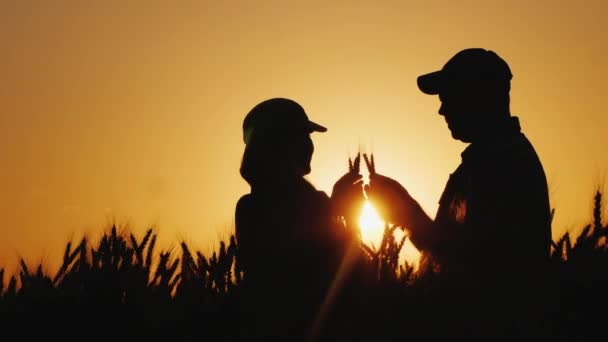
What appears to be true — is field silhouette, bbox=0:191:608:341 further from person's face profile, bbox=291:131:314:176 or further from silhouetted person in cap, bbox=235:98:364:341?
person's face profile, bbox=291:131:314:176

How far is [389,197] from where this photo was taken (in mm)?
2570

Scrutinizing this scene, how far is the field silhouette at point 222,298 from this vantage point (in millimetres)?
1543

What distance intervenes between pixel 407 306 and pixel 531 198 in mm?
843

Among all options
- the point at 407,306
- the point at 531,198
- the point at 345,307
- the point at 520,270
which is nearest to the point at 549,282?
the point at 520,270

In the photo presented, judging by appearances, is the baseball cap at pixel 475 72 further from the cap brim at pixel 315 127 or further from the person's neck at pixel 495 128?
the cap brim at pixel 315 127

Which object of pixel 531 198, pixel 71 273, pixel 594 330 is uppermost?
pixel 531 198

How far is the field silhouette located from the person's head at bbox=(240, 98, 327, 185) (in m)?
0.49

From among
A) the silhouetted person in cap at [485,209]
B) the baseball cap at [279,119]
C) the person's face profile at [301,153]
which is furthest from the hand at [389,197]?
the baseball cap at [279,119]

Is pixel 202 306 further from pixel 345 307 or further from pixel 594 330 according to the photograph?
pixel 594 330

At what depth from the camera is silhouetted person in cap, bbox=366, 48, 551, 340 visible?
1498 mm

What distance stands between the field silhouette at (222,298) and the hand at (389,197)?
12.0 inches

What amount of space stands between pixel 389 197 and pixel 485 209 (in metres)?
0.45

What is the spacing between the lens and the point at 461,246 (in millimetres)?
2184

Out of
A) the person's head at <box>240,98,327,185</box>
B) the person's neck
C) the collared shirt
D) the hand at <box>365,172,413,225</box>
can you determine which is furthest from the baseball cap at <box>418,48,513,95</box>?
the person's head at <box>240,98,327,185</box>
